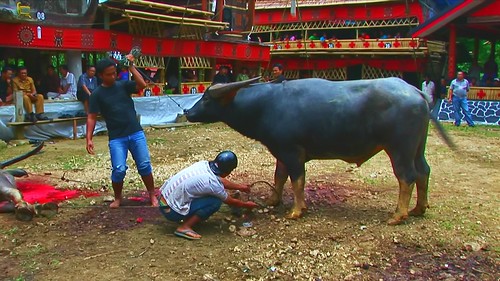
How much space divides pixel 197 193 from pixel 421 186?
2483mm

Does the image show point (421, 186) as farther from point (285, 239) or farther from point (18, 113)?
point (18, 113)

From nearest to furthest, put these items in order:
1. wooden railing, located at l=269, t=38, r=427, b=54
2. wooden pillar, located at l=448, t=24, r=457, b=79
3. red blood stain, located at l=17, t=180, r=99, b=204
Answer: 1. red blood stain, located at l=17, t=180, r=99, b=204
2. wooden pillar, located at l=448, t=24, r=457, b=79
3. wooden railing, located at l=269, t=38, r=427, b=54

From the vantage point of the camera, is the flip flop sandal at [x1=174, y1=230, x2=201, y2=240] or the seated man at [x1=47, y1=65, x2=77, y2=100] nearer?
the flip flop sandal at [x1=174, y1=230, x2=201, y2=240]

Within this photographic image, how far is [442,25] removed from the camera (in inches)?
651

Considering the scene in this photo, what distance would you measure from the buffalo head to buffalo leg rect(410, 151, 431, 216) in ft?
6.67

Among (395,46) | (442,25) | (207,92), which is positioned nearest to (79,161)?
(207,92)

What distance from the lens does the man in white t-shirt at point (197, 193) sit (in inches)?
195

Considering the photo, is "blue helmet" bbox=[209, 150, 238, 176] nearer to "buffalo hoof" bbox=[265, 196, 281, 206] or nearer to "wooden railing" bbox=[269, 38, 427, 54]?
"buffalo hoof" bbox=[265, 196, 281, 206]

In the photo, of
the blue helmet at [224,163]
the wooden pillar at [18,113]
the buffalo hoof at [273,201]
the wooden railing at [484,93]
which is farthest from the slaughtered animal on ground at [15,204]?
the wooden railing at [484,93]

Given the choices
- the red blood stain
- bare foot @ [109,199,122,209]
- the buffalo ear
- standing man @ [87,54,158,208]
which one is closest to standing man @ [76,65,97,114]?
the red blood stain

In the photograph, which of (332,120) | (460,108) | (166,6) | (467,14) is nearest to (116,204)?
(332,120)

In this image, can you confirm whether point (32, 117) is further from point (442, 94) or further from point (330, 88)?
point (442, 94)

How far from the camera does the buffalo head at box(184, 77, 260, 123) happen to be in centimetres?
565

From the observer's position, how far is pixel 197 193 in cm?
498
